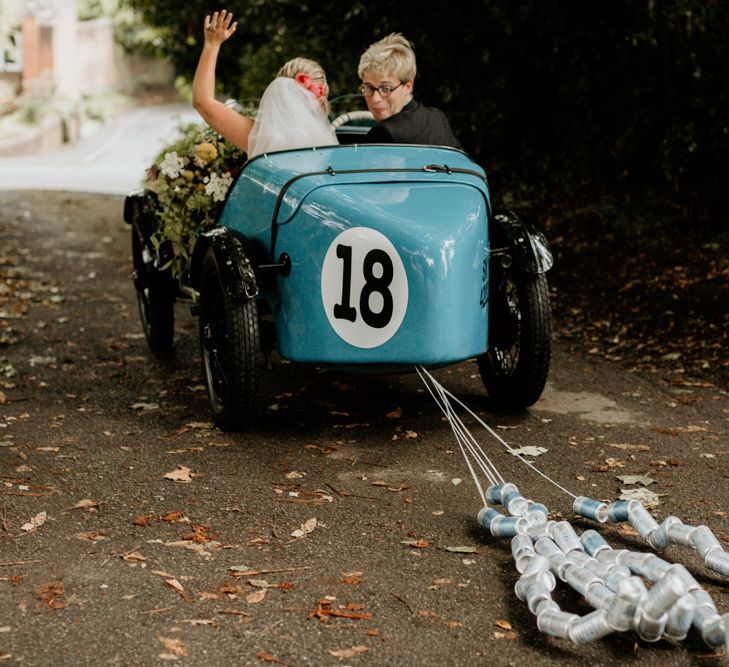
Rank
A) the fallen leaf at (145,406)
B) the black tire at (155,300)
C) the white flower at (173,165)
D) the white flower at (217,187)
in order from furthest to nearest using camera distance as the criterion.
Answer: the black tire at (155,300) → the white flower at (173,165) → the white flower at (217,187) → the fallen leaf at (145,406)

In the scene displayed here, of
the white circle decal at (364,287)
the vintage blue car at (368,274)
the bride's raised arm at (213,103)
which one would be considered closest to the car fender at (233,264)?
the vintage blue car at (368,274)

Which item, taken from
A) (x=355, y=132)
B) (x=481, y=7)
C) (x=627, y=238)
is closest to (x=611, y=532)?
(x=355, y=132)

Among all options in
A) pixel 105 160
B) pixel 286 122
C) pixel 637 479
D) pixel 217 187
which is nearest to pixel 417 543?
pixel 637 479

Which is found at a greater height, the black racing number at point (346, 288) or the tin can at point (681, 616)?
the black racing number at point (346, 288)

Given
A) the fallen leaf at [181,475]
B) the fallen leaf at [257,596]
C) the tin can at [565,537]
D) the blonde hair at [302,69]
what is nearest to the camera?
the fallen leaf at [257,596]

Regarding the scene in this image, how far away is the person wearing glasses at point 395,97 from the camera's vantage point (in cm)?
553

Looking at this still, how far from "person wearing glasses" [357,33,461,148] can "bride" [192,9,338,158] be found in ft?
0.93

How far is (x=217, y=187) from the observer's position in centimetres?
613

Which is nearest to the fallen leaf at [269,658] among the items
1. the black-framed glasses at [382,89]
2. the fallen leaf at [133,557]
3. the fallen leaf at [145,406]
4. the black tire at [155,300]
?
the fallen leaf at [133,557]

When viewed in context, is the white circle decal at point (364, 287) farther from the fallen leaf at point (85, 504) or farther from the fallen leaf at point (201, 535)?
the fallen leaf at point (85, 504)

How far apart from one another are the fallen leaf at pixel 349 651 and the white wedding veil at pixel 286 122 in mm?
2987

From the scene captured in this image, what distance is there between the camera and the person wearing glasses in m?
5.53

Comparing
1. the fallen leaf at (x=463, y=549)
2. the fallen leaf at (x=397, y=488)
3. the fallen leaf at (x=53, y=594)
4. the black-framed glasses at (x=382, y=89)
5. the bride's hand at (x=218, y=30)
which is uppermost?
the bride's hand at (x=218, y=30)

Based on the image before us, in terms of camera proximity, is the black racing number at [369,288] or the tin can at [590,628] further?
the black racing number at [369,288]
